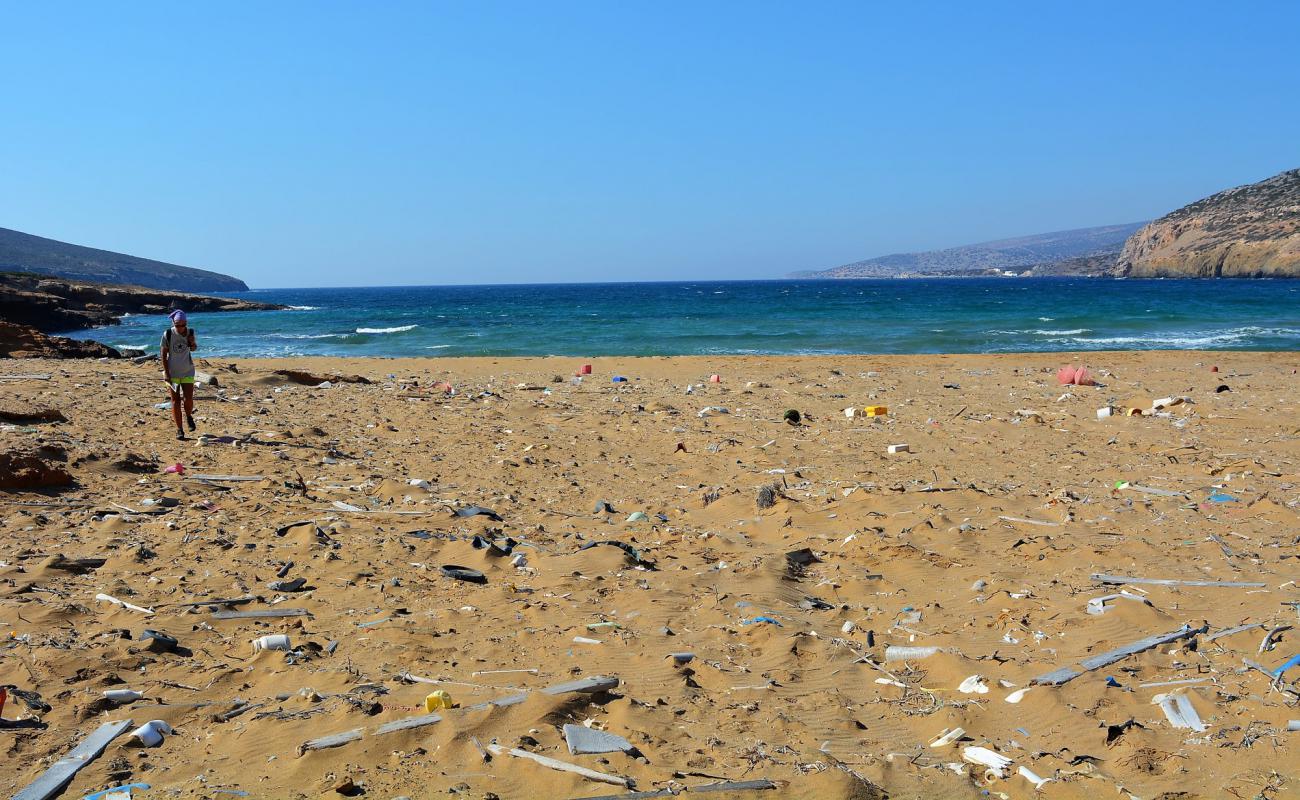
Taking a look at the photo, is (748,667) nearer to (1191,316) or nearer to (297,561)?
(297,561)

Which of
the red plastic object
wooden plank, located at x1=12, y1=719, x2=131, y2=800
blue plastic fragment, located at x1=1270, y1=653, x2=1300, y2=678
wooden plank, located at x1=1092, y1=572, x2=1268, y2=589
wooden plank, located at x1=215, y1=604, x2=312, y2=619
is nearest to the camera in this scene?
wooden plank, located at x1=12, y1=719, x2=131, y2=800

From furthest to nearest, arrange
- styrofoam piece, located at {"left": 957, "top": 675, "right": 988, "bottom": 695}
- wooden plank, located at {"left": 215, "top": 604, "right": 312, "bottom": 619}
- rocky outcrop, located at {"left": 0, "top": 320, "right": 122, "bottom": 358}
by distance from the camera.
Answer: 1. rocky outcrop, located at {"left": 0, "top": 320, "right": 122, "bottom": 358}
2. wooden plank, located at {"left": 215, "top": 604, "right": 312, "bottom": 619}
3. styrofoam piece, located at {"left": 957, "top": 675, "right": 988, "bottom": 695}

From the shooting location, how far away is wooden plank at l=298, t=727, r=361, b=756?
3.00m

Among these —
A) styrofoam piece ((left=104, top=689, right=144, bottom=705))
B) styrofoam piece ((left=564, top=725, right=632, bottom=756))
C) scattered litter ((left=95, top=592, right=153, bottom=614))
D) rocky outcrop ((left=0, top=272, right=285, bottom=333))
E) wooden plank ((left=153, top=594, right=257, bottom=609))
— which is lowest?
styrofoam piece ((left=564, top=725, right=632, bottom=756))

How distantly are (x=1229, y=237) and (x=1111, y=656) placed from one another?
11887cm

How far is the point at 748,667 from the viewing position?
380cm

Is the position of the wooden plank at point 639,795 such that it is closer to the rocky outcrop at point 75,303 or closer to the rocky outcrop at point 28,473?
the rocky outcrop at point 28,473

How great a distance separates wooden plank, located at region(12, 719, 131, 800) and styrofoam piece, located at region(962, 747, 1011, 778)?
2.99m

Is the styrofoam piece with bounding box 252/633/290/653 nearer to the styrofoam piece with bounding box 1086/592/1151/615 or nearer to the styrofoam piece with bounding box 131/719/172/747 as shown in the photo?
the styrofoam piece with bounding box 131/719/172/747

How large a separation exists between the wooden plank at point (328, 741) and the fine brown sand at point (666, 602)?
0.04 meters

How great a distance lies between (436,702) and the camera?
3311 mm

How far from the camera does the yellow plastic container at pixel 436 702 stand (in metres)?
3.29

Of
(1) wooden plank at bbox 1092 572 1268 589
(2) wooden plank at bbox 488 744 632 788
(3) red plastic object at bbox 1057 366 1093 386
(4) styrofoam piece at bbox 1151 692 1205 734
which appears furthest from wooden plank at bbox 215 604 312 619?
(3) red plastic object at bbox 1057 366 1093 386

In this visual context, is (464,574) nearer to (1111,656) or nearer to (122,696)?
(122,696)
